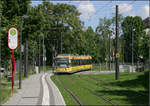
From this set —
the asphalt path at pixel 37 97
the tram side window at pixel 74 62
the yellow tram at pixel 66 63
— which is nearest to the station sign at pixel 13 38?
the asphalt path at pixel 37 97

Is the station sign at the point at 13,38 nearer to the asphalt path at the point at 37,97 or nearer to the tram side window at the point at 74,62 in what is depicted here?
the asphalt path at the point at 37,97

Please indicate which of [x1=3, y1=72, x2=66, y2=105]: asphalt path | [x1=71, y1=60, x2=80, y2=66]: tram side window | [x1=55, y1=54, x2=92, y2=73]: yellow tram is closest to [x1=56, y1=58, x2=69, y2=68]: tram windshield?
[x1=55, y1=54, x2=92, y2=73]: yellow tram

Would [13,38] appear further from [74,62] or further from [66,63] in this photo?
[74,62]

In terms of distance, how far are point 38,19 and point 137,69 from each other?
20.9m

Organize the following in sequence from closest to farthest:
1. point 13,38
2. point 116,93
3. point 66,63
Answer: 1. point 13,38
2. point 116,93
3. point 66,63

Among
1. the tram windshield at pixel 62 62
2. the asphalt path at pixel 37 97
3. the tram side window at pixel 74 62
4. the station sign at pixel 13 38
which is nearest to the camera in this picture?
the asphalt path at pixel 37 97

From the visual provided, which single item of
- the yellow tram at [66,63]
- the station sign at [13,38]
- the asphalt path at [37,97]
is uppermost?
the station sign at [13,38]

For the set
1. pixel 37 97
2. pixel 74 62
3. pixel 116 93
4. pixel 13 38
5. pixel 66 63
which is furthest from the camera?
pixel 74 62

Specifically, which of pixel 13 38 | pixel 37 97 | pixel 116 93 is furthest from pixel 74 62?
pixel 37 97

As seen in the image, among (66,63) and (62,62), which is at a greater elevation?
(62,62)

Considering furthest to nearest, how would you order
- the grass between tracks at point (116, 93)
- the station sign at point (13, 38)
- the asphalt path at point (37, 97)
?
1. the station sign at point (13, 38)
2. the asphalt path at point (37, 97)
3. the grass between tracks at point (116, 93)

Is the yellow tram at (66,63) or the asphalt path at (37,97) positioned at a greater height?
the yellow tram at (66,63)

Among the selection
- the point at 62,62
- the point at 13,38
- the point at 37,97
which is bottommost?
the point at 37,97

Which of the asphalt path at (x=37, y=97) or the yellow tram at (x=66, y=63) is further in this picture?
the yellow tram at (x=66, y=63)
